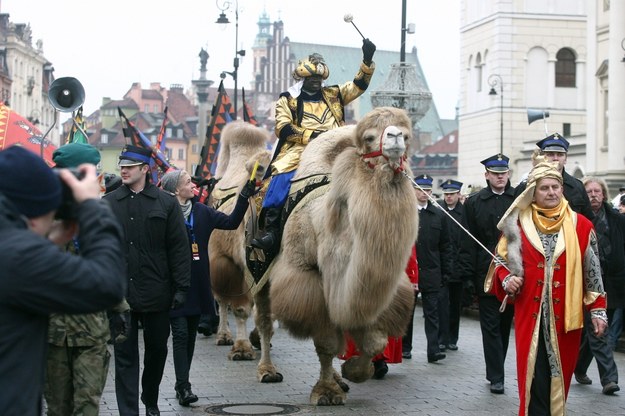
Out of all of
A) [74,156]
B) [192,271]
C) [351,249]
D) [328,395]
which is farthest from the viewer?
[192,271]

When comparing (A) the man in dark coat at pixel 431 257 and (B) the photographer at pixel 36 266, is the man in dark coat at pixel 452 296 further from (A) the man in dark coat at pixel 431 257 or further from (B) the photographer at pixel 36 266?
(B) the photographer at pixel 36 266

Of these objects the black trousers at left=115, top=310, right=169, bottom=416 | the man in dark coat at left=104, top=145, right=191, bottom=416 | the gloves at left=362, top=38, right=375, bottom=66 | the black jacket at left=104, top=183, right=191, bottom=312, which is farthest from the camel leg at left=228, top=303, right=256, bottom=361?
the black jacket at left=104, top=183, right=191, bottom=312

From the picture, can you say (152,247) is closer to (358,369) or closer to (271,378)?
(358,369)

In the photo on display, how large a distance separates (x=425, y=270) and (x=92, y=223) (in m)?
10.5

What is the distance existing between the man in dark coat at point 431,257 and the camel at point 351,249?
324 cm

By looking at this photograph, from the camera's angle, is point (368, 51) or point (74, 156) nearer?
point (74, 156)

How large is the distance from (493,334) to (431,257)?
3.54m

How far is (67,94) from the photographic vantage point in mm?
13938

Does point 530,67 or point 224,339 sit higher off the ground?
point 530,67

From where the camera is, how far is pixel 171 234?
909 cm

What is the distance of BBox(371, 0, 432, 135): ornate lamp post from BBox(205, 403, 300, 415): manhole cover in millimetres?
11590

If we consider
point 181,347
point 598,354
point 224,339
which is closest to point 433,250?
point 224,339

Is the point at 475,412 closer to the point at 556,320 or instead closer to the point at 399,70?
the point at 556,320

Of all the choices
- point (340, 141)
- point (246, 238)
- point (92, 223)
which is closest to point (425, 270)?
point (246, 238)
